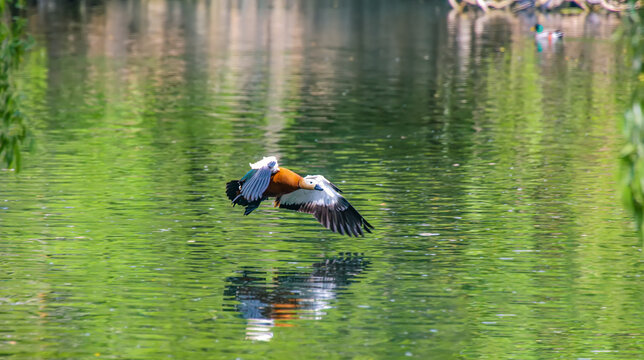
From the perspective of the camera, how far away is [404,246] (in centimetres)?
1498

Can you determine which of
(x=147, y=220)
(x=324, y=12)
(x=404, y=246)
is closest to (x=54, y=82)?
(x=147, y=220)

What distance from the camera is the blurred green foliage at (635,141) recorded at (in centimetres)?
747

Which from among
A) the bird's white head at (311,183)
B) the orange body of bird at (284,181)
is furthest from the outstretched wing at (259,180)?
the bird's white head at (311,183)

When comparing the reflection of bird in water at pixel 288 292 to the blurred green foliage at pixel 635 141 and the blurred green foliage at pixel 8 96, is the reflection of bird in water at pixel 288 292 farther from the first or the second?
the blurred green foliage at pixel 635 141

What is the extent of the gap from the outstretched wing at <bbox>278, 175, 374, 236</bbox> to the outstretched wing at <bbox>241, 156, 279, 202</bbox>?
0.68m

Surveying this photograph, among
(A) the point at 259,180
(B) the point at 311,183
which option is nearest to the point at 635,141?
(A) the point at 259,180

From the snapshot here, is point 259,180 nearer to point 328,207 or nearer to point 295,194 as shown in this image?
point 295,194

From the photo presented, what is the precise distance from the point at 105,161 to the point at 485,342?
37.9ft

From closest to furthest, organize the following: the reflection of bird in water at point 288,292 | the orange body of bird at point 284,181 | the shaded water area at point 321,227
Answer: the shaded water area at point 321,227 < the reflection of bird in water at point 288,292 < the orange body of bird at point 284,181

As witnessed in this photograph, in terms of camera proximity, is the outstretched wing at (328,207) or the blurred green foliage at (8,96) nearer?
the blurred green foliage at (8,96)

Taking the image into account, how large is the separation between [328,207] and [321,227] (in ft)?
5.14

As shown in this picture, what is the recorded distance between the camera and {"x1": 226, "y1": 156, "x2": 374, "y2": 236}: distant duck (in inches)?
543

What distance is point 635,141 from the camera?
7.53 m

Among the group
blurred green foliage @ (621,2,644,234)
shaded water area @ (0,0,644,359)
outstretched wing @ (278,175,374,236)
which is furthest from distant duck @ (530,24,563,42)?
blurred green foliage @ (621,2,644,234)
